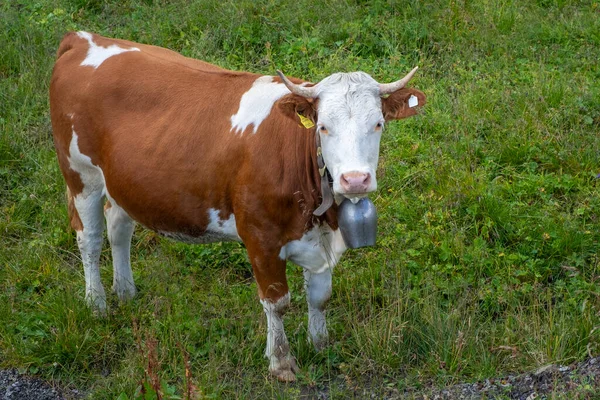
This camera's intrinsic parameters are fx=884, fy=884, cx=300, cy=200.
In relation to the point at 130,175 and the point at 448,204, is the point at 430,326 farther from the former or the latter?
the point at 130,175

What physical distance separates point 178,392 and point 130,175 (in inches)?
57.3

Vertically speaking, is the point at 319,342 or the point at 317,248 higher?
the point at 317,248

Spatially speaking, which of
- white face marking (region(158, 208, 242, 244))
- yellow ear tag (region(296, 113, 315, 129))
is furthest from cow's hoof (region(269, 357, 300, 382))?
yellow ear tag (region(296, 113, 315, 129))

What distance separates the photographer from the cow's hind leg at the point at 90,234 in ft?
21.0

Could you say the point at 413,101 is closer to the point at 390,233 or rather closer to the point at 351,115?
the point at 351,115

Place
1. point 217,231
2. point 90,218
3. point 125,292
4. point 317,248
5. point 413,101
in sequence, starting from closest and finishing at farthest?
1. point 413,101
2. point 317,248
3. point 217,231
4. point 90,218
5. point 125,292

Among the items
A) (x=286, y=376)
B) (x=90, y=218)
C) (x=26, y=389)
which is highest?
(x=90, y=218)

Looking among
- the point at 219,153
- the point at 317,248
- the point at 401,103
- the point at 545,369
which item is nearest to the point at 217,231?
the point at 219,153

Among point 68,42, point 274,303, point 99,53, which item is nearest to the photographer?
point 274,303

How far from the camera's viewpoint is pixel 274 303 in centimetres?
557

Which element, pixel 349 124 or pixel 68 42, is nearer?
pixel 349 124

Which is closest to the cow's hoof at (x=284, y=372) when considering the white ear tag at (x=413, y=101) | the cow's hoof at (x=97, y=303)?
the cow's hoof at (x=97, y=303)

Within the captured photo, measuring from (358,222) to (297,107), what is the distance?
753 mm

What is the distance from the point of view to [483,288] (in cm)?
613
